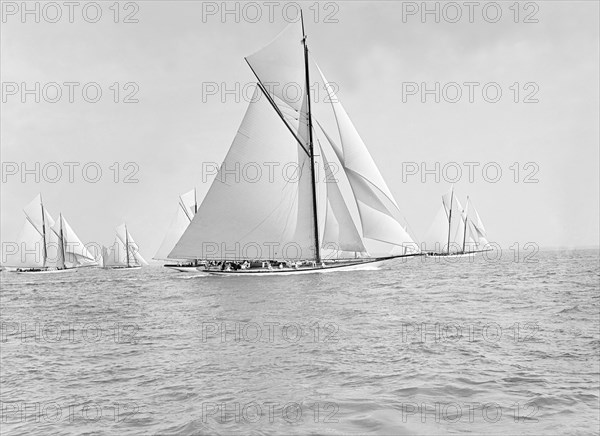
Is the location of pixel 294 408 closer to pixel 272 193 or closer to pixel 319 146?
pixel 272 193

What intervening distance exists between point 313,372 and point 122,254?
112 meters

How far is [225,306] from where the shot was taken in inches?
912

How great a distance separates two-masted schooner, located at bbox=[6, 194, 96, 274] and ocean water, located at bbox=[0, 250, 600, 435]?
6753 cm

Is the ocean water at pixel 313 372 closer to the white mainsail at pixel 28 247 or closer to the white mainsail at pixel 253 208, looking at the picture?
the white mainsail at pixel 253 208

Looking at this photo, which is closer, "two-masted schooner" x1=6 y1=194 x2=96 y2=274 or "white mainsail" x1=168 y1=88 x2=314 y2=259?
"white mainsail" x1=168 y1=88 x2=314 y2=259

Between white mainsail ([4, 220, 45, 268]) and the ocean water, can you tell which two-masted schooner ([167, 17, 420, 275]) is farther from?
white mainsail ([4, 220, 45, 268])

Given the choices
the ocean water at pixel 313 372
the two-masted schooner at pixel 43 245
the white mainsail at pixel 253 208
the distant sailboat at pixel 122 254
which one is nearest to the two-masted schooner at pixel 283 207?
the white mainsail at pixel 253 208

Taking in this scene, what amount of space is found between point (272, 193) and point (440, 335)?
27.5 meters

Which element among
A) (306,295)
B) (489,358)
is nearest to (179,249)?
(306,295)

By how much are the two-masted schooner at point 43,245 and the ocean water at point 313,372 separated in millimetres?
67530

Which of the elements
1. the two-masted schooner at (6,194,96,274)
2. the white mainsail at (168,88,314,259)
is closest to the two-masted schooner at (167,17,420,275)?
the white mainsail at (168,88,314,259)

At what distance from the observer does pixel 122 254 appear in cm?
11494

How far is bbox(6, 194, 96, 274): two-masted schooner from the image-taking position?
80.2 meters

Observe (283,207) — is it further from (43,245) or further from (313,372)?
(43,245)
